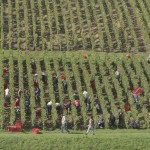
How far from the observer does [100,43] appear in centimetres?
4981

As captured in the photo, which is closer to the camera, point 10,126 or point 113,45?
point 10,126

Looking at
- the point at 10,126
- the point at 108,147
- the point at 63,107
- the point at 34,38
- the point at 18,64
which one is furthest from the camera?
the point at 34,38

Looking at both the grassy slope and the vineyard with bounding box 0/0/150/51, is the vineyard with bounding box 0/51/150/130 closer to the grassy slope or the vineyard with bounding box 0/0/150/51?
the vineyard with bounding box 0/0/150/51

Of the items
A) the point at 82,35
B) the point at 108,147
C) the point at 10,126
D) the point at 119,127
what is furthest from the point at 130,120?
the point at 82,35

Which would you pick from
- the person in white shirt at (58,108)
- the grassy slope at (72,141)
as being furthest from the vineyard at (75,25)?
the grassy slope at (72,141)

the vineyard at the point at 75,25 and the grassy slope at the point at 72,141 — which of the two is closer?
the grassy slope at the point at 72,141

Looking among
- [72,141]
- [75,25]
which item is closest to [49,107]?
[72,141]

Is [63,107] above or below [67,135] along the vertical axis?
above

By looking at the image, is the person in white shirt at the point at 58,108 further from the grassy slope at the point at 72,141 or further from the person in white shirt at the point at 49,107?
the grassy slope at the point at 72,141

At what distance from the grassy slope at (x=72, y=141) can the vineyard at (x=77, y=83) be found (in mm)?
3320

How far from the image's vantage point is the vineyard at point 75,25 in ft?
163

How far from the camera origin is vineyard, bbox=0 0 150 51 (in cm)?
4966

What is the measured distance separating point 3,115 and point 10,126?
169 cm

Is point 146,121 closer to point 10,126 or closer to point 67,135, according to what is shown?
point 67,135
